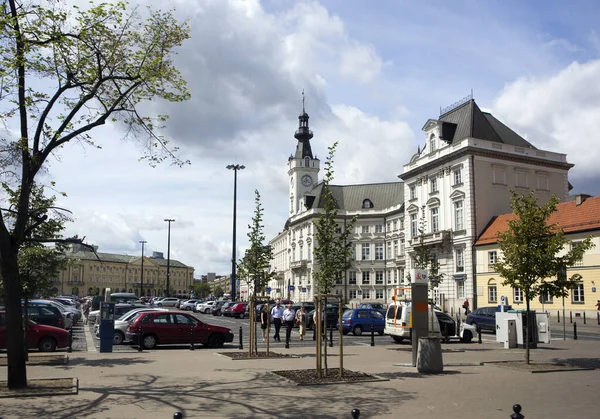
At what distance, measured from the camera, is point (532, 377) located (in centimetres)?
1477

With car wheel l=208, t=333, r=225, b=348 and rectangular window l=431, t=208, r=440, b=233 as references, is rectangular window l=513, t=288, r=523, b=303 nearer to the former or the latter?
rectangular window l=431, t=208, r=440, b=233

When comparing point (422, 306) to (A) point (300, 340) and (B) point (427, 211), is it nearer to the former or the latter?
Result: (A) point (300, 340)

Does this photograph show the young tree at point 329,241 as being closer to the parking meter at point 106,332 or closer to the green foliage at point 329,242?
the green foliage at point 329,242

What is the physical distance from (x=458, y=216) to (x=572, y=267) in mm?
17071

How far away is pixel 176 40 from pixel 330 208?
5.48m

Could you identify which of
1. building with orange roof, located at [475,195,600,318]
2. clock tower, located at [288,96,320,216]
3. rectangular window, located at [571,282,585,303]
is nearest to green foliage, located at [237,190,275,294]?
building with orange roof, located at [475,195,600,318]

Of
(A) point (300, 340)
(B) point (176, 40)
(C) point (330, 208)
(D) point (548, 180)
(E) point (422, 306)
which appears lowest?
(A) point (300, 340)

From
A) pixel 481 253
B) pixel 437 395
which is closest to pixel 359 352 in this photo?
pixel 437 395

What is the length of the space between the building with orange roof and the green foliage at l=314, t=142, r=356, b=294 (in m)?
25.2

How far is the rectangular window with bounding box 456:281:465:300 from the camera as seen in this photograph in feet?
193

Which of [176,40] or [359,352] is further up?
[176,40]

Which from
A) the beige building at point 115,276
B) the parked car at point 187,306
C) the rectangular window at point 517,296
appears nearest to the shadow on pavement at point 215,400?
the rectangular window at point 517,296

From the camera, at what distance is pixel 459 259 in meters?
60.2

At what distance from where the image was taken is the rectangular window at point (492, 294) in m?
54.6
